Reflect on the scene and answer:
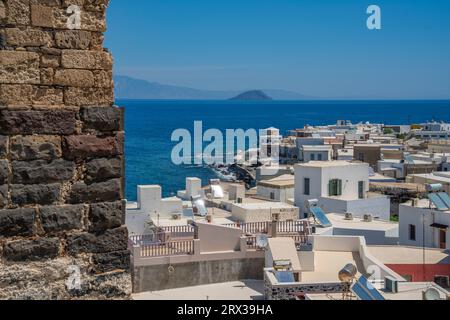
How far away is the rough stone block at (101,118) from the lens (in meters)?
4.90

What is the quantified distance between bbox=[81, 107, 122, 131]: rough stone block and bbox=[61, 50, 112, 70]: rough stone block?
0.32 metres

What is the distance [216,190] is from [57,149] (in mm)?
33739

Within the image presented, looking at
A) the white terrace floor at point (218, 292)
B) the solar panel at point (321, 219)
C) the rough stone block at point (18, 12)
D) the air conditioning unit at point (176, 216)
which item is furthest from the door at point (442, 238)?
the rough stone block at point (18, 12)

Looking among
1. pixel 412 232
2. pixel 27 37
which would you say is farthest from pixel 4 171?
pixel 412 232

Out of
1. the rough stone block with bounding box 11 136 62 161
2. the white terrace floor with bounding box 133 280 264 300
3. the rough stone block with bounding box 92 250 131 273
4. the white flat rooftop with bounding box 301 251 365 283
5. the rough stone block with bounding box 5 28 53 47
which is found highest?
the rough stone block with bounding box 5 28 53 47

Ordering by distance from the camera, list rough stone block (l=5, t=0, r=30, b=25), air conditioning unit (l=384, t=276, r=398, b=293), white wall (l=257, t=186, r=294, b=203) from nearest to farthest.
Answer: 1. rough stone block (l=5, t=0, r=30, b=25)
2. air conditioning unit (l=384, t=276, r=398, b=293)
3. white wall (l=257, t=186, r=294, b=203)

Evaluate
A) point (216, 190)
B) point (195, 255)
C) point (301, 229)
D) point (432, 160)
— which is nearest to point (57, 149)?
point (195, 255)

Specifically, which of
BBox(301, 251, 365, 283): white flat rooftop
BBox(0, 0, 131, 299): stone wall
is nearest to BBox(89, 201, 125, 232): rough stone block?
BBox(0, 0, 131, 299): stone wall

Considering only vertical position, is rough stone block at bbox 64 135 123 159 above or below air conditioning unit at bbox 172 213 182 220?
above

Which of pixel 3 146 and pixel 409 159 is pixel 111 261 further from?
pixel 409 159

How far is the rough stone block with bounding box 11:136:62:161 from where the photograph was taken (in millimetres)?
4711

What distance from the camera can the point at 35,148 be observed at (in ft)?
15.6

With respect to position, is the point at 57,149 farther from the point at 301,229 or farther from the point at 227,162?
the point at 227,162

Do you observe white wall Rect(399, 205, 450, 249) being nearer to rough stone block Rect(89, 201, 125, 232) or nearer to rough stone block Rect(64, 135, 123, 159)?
rough stone block Rect(89, 201, 125, 232)
